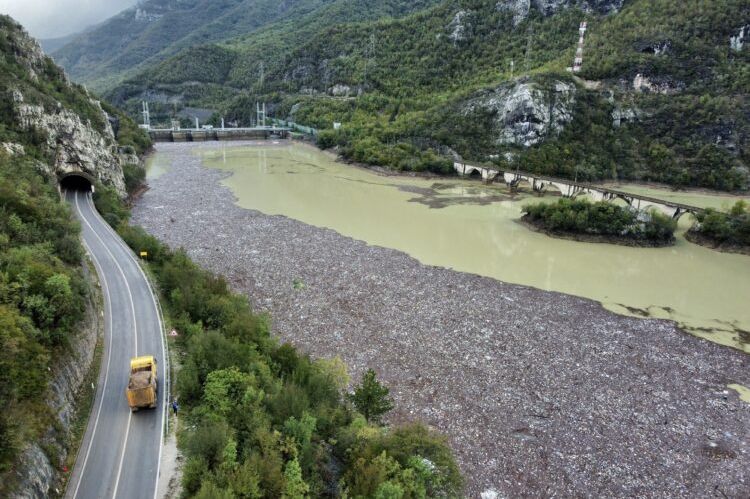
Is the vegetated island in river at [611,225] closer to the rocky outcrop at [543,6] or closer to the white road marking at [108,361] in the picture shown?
the white road marking at [108,361]

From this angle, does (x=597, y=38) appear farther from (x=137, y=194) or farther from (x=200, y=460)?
(x=200, y=460)

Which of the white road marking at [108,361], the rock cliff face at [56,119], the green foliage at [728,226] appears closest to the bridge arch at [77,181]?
the rock cliff face at [56,119]

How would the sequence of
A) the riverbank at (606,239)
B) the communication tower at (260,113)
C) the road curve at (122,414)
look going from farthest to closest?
the communication tower at (260,113) → the riverbank at (606,239) → the road curve at (122,414)

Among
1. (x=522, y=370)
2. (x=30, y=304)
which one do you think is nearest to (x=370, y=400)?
(x=522, y=370)

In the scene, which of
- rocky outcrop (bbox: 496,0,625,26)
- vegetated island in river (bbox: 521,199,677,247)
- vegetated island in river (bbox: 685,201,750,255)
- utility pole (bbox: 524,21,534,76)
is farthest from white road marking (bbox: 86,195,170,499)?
rocky outcrop (bbox: 496,0,625,26)

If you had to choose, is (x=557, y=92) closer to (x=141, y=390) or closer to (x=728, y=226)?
(x=728, y=226)

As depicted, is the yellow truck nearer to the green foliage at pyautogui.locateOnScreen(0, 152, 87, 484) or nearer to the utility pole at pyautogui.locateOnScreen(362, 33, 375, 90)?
the green foliage at pyautogui.locateOnScreen(0, 152, 87, 484)
